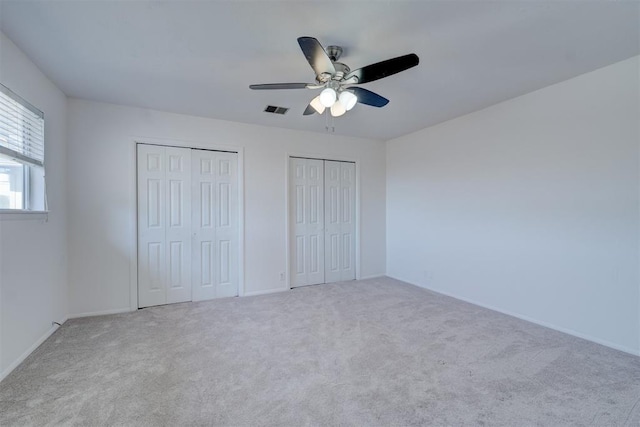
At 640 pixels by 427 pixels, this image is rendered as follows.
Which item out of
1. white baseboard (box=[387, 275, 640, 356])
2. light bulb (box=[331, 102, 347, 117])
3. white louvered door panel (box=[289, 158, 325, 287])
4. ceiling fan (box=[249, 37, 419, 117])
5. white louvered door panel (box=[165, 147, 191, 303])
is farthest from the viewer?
white louvered door panel (box=[289, 158, 325, 287])

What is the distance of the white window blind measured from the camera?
2.11 meters

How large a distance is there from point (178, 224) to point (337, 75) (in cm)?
286

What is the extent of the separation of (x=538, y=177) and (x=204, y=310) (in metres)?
4.18

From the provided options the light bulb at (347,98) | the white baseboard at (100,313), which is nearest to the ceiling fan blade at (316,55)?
the light bulb at (347,98)

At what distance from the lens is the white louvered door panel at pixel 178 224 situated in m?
3.68

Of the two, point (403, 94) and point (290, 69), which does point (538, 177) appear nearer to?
point (403, 94)

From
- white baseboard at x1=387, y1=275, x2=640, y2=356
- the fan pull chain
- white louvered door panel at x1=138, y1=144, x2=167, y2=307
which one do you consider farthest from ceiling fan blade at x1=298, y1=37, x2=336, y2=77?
white baseboard at x1=387, y1=275, x2=640, y2=356

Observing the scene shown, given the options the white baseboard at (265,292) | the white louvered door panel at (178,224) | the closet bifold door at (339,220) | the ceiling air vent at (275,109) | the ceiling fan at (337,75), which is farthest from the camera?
the closet bifold door at (339,220)

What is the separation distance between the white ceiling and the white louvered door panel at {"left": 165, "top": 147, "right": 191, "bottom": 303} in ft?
2.82

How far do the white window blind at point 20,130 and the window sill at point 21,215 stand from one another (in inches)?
16.9

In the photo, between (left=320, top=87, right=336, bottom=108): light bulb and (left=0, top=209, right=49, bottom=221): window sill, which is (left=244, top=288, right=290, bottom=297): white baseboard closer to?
(left=0, top=209, right=49, bottom=221): window sill

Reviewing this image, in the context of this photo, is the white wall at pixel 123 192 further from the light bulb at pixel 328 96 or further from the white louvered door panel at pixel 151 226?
the light bulb at pixel 328 96

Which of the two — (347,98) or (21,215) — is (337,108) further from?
(21,215)

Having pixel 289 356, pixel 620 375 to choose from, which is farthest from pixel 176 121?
pixel 620 375
